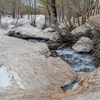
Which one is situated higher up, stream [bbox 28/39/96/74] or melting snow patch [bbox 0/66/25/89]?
melting snow patch [bbox 0/66/25/89]

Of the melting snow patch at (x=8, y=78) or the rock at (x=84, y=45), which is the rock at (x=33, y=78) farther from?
the rock at (x=84, y=45)

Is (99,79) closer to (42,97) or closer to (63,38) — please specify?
(42,97)

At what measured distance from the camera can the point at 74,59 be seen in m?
7.89

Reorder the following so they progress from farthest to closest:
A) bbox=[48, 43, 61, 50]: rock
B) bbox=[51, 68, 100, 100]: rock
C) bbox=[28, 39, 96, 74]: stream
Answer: bbox=[48, 43, 61, 50]: rock, bbox=[28, 39, 96, 74]: stream, bbox=[51, 68, 100, 100]: rock

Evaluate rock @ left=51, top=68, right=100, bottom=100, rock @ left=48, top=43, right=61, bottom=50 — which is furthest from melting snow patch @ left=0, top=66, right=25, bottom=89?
rock @ left=48, top=43, right=61, bottom=50

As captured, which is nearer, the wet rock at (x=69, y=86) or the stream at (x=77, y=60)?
the wet rock at (x=69, y=86)

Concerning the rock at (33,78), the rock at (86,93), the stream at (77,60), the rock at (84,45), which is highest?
the rock at (86,93)

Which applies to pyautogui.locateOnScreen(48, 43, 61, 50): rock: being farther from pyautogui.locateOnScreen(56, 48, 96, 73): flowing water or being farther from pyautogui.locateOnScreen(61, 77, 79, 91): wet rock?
pyautogui.locateOnScreen(61, 77, 79, 91): wet rock

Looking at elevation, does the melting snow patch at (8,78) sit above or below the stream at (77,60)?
above

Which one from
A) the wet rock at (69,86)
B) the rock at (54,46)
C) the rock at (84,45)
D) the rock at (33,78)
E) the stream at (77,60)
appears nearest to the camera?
the rock at (33,78)

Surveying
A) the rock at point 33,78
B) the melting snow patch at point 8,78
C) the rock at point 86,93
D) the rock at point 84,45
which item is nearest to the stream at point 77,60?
the rock at point 84,45

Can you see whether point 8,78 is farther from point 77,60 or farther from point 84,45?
point 84,45

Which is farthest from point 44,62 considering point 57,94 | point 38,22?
point 38,22

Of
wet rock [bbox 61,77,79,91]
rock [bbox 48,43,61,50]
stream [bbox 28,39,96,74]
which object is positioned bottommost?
rock [bbox 48,43,61,50]
